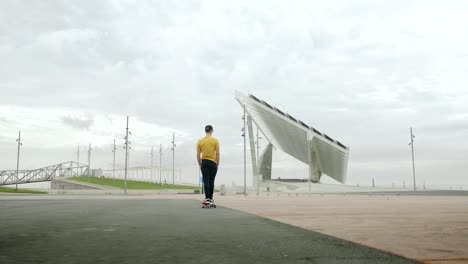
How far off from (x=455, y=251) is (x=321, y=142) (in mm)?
50433

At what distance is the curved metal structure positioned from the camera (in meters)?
49.6

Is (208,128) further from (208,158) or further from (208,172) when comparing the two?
(208,172)

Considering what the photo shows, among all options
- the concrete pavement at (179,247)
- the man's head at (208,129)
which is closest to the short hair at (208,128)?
the man's head at (208,129)

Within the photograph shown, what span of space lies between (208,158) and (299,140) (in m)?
46.8

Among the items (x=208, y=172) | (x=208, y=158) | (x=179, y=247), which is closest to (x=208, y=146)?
(x=208, y=158)

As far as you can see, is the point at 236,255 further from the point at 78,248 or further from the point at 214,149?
the point at 214,149

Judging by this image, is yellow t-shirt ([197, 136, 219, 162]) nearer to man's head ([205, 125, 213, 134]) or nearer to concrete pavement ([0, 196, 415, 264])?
man's head ([205, 125, 213, 134])

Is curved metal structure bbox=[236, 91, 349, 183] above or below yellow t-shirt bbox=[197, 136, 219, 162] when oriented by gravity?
above

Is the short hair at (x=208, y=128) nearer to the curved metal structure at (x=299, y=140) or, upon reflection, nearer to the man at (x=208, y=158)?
the man at (x=208, y=158)

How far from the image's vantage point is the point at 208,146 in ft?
30.8

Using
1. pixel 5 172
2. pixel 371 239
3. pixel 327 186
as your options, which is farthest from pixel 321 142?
pixel 5 172

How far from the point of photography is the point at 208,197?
9727mm

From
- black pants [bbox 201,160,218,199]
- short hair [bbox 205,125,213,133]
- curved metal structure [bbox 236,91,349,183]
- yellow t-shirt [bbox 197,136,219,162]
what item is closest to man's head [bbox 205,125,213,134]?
short hair [bbox 205,125,213,133]

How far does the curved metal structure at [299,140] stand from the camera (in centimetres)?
4956
